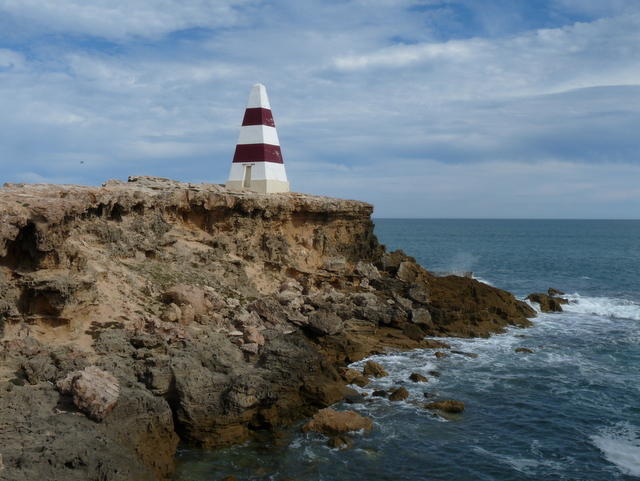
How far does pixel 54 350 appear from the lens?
14570 mm

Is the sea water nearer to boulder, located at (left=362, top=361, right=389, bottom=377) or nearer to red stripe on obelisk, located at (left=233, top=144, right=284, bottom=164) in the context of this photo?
boulder, located at (left=362, top=361, right=389, bottom=377)

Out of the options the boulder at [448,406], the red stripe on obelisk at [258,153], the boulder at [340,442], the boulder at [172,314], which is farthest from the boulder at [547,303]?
the boulder at [172,314]

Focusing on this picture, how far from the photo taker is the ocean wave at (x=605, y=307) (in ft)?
106

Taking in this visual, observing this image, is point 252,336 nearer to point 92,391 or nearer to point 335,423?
point 335,423

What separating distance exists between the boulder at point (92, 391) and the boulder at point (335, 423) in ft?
16.9

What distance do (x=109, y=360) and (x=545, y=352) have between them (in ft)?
56.1

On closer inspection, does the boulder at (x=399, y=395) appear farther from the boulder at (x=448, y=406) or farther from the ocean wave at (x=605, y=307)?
the ocean wave at (x=605, y=307)

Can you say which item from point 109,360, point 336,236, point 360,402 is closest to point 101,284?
point 109,360

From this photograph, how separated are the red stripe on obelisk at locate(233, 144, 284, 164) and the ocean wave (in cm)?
→ 1900

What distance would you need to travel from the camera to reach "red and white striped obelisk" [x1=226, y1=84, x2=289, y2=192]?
29.2 meters

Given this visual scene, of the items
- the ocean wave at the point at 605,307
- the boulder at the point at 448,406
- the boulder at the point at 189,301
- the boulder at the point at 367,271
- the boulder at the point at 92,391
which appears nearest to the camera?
the boulder at the point at 92,391

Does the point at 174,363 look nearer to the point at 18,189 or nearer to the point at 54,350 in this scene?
the point at 54,350

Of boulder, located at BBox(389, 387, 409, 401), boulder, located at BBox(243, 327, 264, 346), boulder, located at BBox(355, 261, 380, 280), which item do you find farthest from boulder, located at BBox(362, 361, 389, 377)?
boulder, located at BBox(355, 261, 380, 280)

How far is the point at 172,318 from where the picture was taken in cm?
1800
